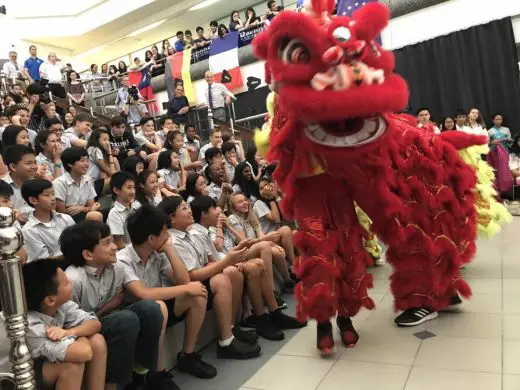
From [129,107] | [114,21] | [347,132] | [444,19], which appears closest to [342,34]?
[347,132]

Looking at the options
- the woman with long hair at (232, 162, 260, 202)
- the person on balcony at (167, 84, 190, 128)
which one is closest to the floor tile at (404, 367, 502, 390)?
the woman with long hair at (232, 162, 260, 202)

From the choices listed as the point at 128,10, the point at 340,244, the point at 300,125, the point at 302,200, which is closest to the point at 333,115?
the point at 300,125

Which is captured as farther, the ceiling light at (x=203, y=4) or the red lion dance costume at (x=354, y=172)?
the ceiling light at (x=203, y=4)

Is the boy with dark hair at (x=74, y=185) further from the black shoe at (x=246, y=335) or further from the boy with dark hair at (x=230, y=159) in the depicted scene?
the boy with dark hair at (x=230, y=159)

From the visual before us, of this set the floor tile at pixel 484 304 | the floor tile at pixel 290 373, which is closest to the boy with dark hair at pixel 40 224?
the floor tile at pixel 290 373

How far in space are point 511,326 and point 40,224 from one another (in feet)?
8.14

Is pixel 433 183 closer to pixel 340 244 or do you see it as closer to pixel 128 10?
pixel 340 244

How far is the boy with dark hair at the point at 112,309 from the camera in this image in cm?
195

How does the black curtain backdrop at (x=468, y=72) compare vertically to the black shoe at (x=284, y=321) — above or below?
above

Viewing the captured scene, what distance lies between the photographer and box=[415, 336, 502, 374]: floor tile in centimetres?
214

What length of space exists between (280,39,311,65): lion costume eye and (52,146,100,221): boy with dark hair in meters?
1.92

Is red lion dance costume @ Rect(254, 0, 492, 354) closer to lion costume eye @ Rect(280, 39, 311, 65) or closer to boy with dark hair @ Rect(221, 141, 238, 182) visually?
lion costume eye @ Rect(280, 39, 311, 65)

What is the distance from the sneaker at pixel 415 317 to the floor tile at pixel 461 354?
6.7 inches

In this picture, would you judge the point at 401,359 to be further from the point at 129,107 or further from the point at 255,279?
the point at 129,107
